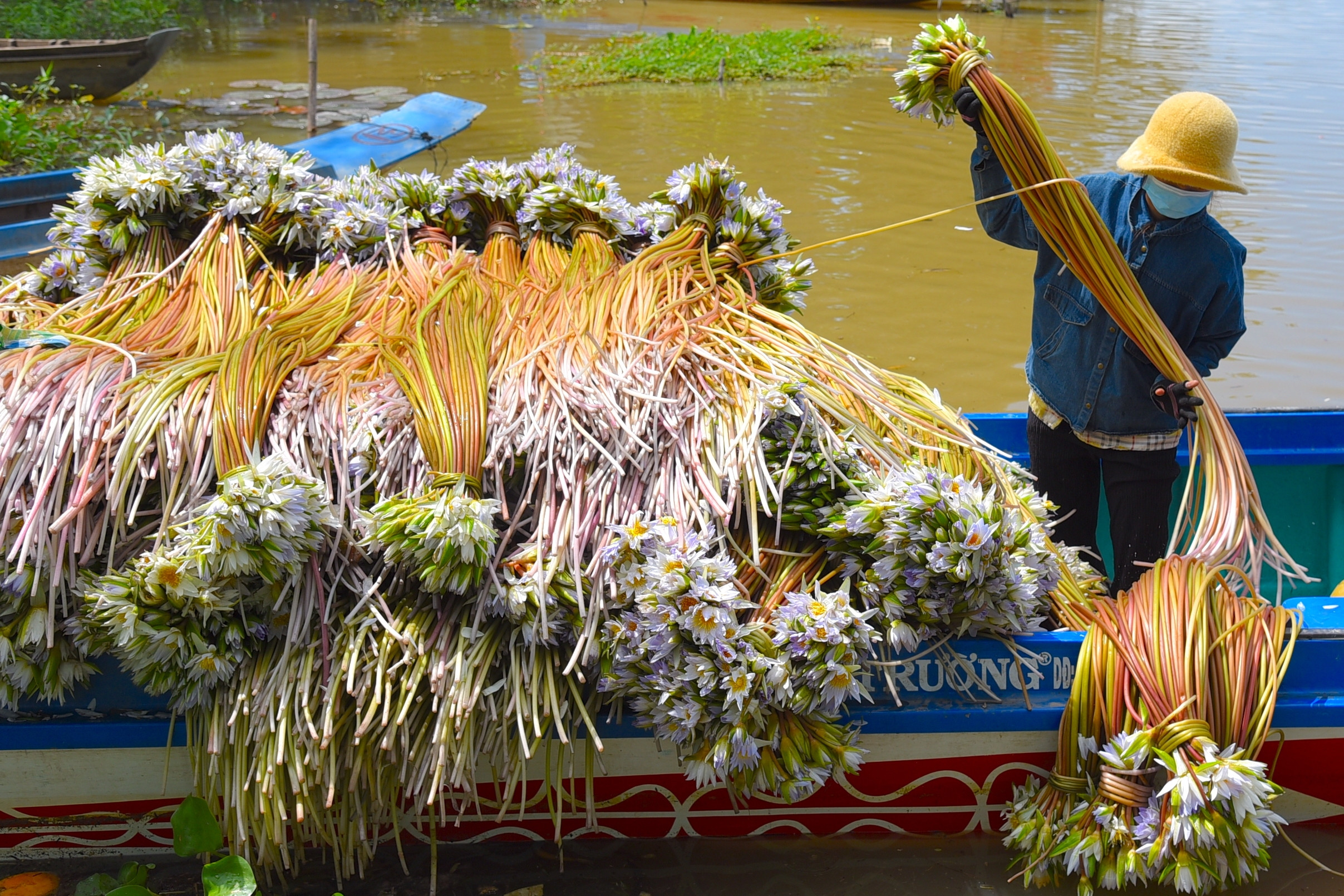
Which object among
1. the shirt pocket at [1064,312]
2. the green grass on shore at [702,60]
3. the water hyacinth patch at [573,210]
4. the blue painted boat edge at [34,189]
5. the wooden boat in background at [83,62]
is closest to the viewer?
the shirt pocket at [1064,312]

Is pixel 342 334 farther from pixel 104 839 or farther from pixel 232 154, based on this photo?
pixel 104 839

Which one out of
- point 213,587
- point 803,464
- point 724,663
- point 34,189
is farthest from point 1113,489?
point 34,189

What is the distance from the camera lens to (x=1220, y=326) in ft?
8.95

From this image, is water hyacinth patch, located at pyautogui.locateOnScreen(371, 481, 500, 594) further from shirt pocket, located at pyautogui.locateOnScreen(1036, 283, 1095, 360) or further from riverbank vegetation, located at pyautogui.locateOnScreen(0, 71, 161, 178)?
riverbank vegetation, located at pyautogui.locateOnScreen(0, 71, 161, 178)

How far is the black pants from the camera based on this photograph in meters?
2.88

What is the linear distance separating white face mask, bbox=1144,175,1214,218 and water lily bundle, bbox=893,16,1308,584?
0.18 m

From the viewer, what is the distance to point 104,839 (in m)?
2.61

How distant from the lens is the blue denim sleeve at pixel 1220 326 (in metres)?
2.68

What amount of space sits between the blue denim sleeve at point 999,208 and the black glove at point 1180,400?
20.1 inches

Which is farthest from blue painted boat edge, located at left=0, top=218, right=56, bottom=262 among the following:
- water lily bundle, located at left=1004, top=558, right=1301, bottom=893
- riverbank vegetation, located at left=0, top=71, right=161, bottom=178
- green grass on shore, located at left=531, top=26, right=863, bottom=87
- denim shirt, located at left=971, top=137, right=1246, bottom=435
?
green grass on shore, located at left=531, top=26, right=863, bottom=87

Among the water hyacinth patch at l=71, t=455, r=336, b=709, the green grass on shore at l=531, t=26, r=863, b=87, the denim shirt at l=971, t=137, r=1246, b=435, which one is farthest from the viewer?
the green grass on shore at l=531, t=26, r=863, b=87

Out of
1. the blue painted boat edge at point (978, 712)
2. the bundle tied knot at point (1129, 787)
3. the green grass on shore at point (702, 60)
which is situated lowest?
the bundle tied knot at point (1129, 787)

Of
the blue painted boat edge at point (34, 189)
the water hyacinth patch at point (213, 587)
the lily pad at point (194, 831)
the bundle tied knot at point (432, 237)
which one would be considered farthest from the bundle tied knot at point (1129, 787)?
the blue painted boat edge at point (34, 189)

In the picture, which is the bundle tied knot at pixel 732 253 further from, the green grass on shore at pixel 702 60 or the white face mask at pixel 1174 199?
the green grass on shore at pixel 702 60
